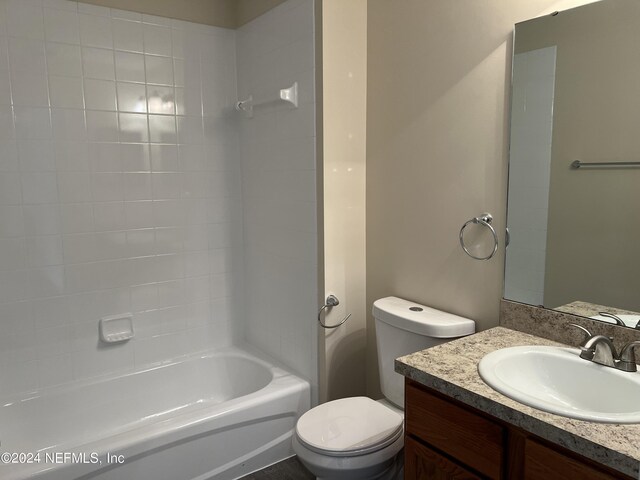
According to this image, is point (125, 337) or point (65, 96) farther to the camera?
point (125, 337)

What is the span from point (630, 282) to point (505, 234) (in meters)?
0.44

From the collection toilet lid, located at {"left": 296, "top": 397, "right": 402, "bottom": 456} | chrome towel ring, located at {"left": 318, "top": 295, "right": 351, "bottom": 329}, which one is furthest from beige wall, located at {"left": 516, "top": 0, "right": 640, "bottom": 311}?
chrome towel ring, located at {"left": 318, "top": 295, "right": 351, "bottom": 329}

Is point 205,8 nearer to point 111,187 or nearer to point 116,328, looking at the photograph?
point 111,187

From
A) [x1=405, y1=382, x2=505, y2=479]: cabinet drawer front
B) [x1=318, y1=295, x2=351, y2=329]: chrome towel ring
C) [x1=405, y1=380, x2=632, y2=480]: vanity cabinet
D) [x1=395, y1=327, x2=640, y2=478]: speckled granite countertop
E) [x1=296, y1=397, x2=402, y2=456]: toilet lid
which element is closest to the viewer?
[x1=395, y1=327, x2=640, y2=478]: speckled granite countertop

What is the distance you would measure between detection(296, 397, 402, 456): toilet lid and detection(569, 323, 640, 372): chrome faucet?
0.74m

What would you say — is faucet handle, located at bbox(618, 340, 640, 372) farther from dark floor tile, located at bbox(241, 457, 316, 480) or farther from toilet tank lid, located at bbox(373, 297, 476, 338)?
dark floor tile, located at bbox(241, 457, 316, 480)

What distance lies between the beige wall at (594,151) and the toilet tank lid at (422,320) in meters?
0.35

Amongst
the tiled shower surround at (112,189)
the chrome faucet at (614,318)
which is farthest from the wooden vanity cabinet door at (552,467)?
the tiled shower surround at (112,189)

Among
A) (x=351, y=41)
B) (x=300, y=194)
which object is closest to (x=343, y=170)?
(x=300, y=194)

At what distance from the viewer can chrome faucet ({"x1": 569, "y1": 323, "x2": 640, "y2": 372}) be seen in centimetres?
133

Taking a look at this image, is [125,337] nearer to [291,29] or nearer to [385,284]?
[385,284]

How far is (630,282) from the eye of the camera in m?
1.44

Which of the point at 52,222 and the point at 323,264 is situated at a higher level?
the point at 52,222

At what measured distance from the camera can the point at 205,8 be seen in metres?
2.73
